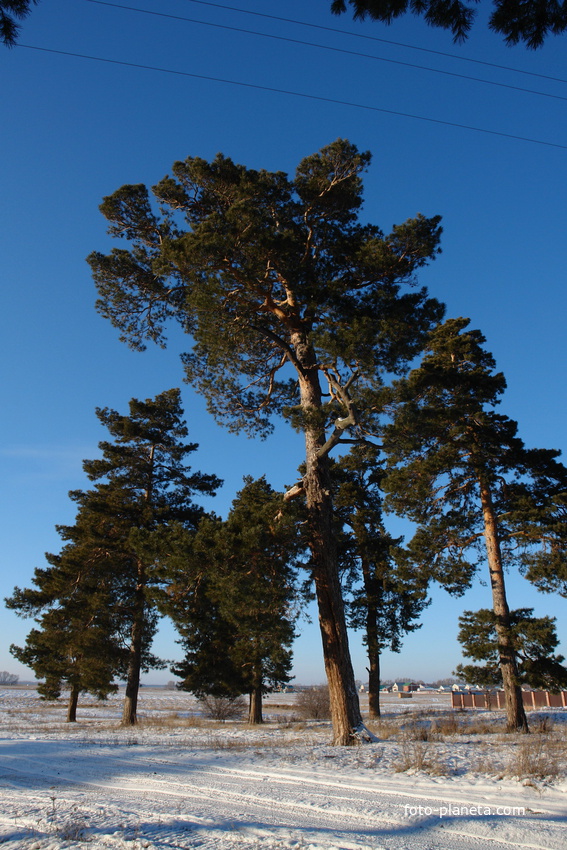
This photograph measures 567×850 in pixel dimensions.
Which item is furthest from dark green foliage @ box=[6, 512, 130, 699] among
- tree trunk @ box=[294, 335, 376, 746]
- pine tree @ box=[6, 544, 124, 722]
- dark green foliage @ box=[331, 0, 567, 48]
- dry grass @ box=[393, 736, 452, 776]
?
dark green foliage @ box=[331, 0, 567, 48]

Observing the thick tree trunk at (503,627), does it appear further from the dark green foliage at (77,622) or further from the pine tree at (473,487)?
the dark green foliage at (77,622)

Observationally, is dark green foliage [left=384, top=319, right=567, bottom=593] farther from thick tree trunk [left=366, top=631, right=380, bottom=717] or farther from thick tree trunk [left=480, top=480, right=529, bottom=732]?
thick tree trunk [left=366, top=631, right=380, bottom=717]

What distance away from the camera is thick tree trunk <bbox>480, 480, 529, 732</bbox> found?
15289 mm

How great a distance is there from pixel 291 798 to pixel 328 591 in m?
5.90

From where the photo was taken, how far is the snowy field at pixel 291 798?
4336 mm

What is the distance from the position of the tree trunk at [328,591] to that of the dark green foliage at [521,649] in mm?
6365

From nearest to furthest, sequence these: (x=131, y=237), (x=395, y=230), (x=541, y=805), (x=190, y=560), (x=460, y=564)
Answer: (x=541, y=805) < (x=190, y=560) < (x=395, y=230) < (x=131, y=237) < (x=460, y=564)

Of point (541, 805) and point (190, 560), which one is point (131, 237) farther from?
point (541, 805)

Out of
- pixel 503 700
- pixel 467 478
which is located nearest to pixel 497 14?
pixel 467 478

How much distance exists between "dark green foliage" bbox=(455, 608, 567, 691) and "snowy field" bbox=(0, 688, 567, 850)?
5.64m

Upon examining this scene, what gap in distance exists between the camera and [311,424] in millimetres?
11867

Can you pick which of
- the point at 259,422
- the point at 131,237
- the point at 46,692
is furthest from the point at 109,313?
the point at 46,692

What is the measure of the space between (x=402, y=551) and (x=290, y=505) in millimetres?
7387

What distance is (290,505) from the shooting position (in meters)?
11.5
